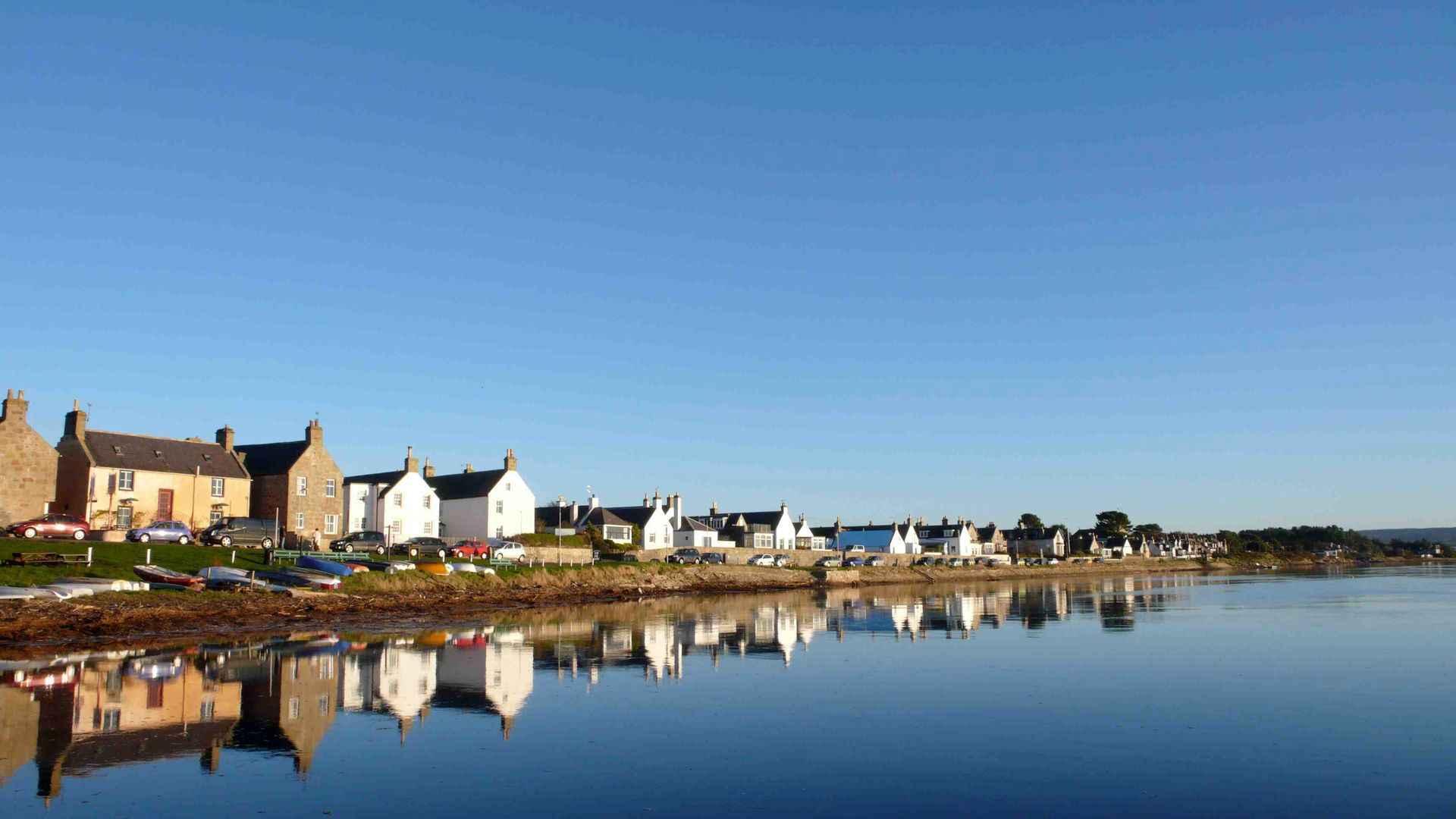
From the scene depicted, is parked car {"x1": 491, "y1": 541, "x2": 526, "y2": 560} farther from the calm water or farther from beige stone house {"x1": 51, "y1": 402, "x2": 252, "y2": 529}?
the calm water

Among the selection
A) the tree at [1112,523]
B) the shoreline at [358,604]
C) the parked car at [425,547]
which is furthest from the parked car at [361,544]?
the tree at [1112,523]

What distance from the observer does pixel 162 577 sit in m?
40.3

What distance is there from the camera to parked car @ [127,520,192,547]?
2042 inches

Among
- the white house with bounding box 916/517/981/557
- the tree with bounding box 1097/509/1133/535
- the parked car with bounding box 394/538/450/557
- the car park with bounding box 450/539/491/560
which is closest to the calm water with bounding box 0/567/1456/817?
the parked car with bounding box 394/538/450/557

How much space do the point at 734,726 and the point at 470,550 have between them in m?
45.8

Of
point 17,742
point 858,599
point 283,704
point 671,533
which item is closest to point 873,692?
point 283,704

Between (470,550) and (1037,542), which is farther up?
(470,550)

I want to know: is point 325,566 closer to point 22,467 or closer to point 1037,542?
point 22,467

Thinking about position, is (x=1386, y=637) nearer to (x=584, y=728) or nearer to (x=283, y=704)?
(x=584, y=728)

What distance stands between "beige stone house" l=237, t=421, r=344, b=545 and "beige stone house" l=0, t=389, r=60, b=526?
12035 mm

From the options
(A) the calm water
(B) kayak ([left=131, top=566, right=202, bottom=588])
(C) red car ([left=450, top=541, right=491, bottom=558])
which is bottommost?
(A) the calm water

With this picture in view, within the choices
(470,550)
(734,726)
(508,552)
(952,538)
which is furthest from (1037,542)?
(734,726)

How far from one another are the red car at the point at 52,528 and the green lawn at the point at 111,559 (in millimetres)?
1527

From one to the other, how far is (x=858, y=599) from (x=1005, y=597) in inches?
428
